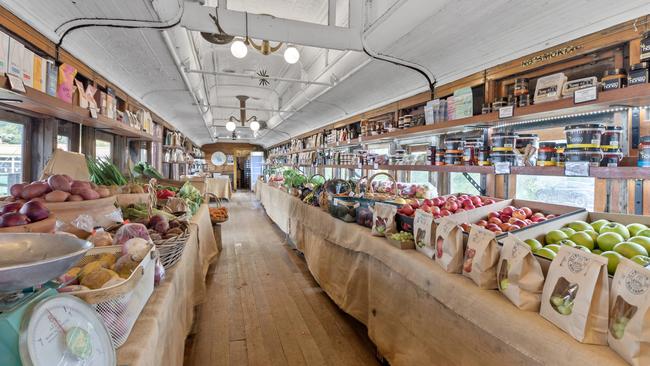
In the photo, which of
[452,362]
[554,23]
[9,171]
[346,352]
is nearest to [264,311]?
[346,352]

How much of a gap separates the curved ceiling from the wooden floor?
99.5 inches

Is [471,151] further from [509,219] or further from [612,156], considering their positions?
[612,156]

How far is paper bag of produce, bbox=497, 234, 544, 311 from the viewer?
121 centimetres

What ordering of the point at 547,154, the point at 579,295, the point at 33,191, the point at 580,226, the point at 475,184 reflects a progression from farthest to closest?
the point at 475,184 < the point at 547,154 < the point at 580,226 < the point at 33,191 < the point at 579,295

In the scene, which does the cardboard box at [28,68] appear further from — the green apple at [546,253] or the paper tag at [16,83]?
the green apple at [546,253]

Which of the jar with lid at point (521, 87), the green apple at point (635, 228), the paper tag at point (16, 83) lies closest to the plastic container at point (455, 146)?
the jar with lid at point (521, 87)

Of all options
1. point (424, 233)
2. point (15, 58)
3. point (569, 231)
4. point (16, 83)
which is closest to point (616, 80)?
point (569, 231)

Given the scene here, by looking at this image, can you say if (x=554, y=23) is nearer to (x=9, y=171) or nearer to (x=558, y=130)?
(x=558, y=130)

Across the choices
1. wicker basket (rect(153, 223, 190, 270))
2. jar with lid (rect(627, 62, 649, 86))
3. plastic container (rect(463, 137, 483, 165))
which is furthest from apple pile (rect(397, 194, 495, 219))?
wicker basket (rect(153, 223, 190, 270))

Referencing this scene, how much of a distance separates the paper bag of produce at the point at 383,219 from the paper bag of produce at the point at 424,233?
223mm

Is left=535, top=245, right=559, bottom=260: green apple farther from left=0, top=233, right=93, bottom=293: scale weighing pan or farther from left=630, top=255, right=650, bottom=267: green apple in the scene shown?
left=0, top=233, right=93, bottom=293: scale weighing pan

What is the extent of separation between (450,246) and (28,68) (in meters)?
2.83

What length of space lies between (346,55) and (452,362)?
3.23 m

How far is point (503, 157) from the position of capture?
1969mm
